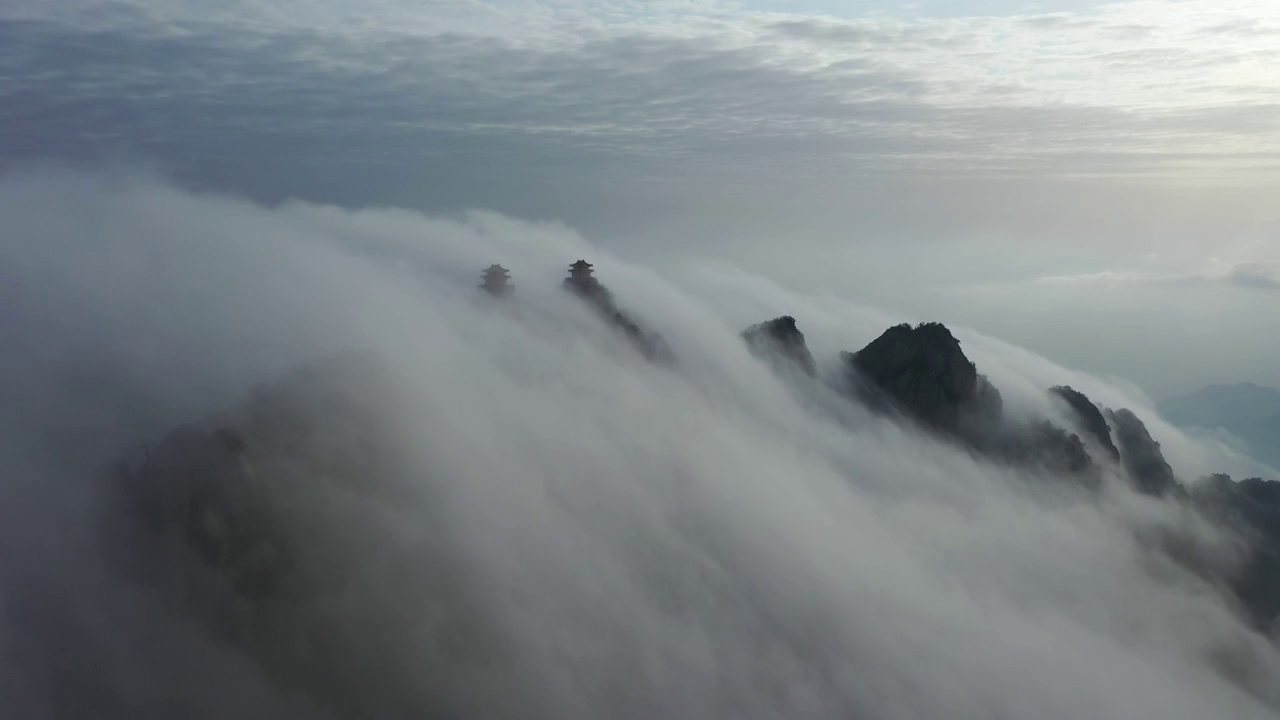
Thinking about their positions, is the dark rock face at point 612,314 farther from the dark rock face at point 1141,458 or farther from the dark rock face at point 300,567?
the dark rock face at point 1141,458

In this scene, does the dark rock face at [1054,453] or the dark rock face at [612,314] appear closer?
the dark rock face at [612,314]

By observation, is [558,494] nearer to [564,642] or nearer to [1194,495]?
[564,642]

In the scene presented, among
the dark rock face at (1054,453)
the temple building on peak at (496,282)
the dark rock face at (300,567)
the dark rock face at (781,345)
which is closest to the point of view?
the dark rock face at (300,567)

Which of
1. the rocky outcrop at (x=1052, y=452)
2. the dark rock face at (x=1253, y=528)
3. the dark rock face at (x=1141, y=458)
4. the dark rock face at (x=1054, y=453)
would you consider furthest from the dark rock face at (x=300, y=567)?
the dark rock face at (x=1141, y=458)

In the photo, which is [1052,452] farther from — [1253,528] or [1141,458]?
[1253,528]

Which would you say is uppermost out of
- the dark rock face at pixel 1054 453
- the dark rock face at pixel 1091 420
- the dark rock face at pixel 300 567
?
the dark rock face at pixel 1091 420

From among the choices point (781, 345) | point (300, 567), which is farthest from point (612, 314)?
point (300, 567)

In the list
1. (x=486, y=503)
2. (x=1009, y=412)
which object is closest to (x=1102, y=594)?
(x=1009, y=412)
